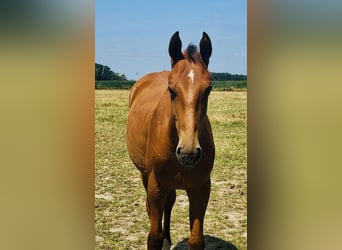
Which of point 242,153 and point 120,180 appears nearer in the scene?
point 242,153

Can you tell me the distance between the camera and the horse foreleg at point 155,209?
1.73 meters

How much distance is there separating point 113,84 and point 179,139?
614mm

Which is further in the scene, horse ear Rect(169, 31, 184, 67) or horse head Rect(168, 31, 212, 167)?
horse ear Rect(169, 31, 184, 67)

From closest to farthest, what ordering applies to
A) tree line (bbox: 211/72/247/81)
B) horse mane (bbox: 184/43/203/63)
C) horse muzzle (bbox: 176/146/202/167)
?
horse muzzle (bbox: 176/146/202/167), horse mane (bbox: 184/43/203/63), tree line (bbox: 211/72/247/81)

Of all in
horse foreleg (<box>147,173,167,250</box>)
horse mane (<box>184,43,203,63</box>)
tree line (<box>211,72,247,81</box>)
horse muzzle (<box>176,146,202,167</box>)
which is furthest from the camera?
tree line (<box>211,72,247,81</box>)

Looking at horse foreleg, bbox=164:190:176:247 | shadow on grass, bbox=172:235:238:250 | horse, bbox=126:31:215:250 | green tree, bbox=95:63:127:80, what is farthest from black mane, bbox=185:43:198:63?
shadow on grass, bbox=172:235:238:250

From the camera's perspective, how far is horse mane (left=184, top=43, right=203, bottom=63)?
1595 mm

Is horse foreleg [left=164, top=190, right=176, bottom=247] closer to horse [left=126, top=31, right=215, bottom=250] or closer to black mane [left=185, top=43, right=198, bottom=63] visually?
horse [left=126, top=31, right=215, bottom=250]
